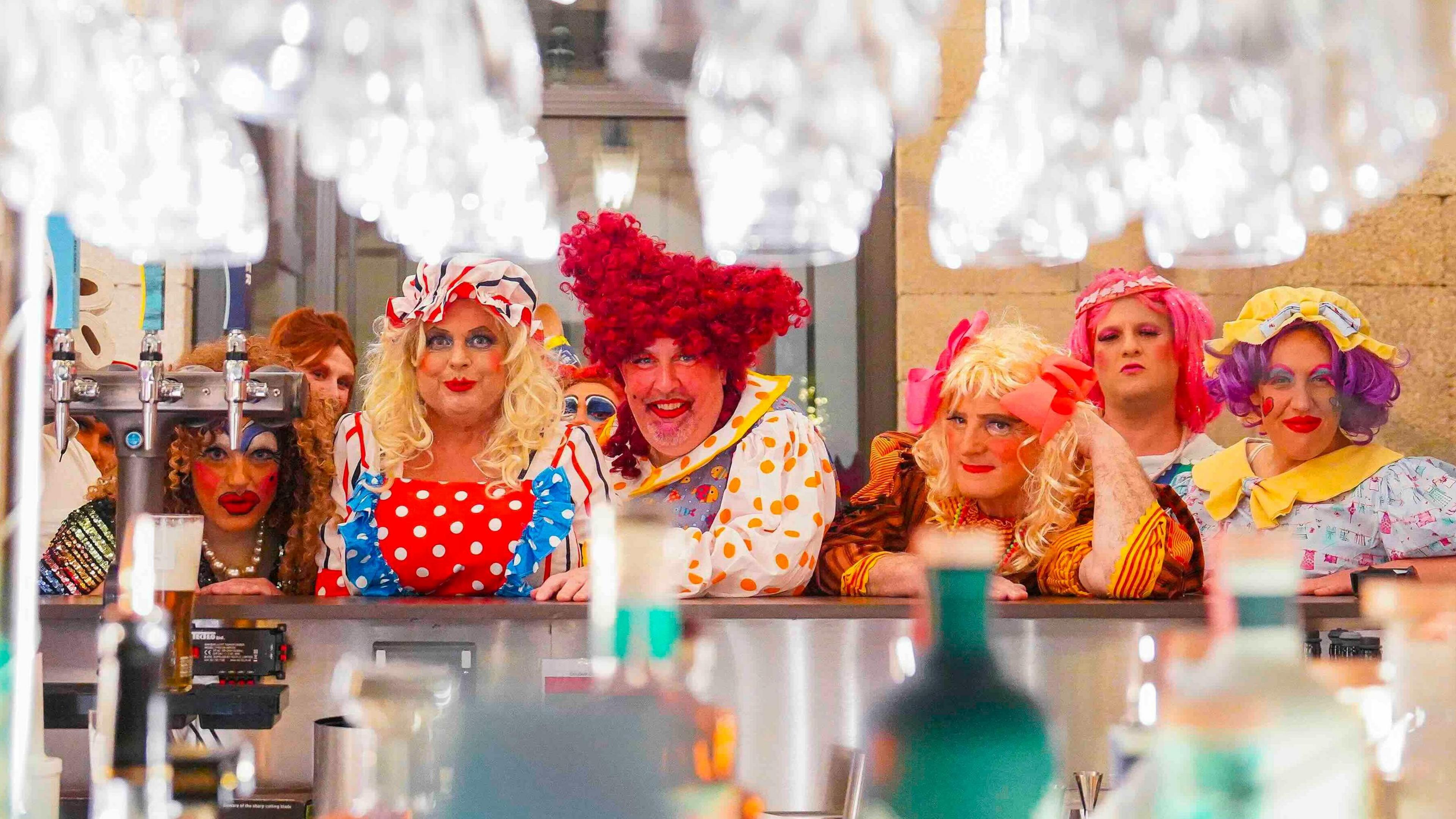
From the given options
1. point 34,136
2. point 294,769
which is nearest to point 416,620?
point 294,769

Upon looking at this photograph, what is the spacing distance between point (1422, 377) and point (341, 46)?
3.68 m

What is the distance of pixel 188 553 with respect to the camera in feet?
3.65

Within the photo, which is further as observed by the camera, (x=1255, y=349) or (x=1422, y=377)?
(x=1422, y=377)

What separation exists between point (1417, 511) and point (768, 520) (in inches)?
50.2

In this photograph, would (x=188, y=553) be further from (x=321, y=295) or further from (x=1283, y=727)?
(x=321, y=295)

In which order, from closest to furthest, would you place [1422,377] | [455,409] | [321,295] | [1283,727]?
[1283,727]
[455,409]
[1422,377]
[321,295]

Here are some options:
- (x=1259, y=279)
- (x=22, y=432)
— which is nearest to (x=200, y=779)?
(x=22, y=432)

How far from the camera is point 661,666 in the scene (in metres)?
0.64

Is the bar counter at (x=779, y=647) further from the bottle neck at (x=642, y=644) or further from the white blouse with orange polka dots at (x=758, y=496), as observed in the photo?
the bottle neck at (x=642, y=644)

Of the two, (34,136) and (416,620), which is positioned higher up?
(34,136)

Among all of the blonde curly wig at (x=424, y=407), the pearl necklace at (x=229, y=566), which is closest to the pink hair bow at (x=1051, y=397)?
the blonde curly wig at (x=424, y=407)

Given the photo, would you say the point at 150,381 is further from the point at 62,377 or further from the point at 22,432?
the point at 22,432

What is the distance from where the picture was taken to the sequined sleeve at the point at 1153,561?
79.6 inches

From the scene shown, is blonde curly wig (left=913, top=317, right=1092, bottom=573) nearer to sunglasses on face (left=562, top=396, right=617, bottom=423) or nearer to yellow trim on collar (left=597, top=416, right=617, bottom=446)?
yellow trim on collar (left=597, top=416, right=617, bottom=446)
